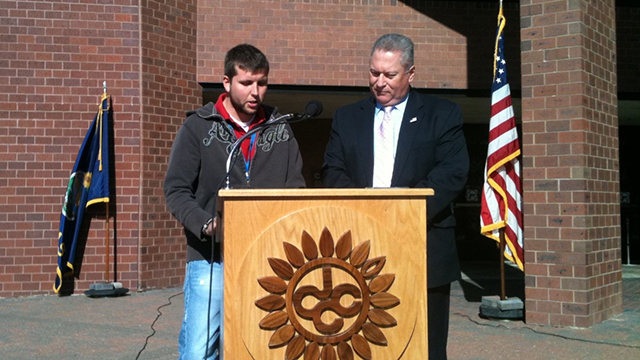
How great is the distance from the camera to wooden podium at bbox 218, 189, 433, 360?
2.80 meters

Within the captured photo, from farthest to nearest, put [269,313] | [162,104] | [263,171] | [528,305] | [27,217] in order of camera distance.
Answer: [162,104] → [27,217] → [528,305] → [263,171] → [269,313]

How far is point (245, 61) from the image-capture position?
3488 millimetres

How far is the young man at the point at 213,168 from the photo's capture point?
3.51m

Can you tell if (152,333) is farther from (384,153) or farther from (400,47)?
(400,47)

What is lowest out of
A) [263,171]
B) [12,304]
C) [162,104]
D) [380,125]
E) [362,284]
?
[12,304]

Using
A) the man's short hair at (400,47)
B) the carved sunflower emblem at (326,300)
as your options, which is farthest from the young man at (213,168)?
the carved sunflower emblem at (326,300)

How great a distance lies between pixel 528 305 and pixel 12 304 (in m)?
6.42

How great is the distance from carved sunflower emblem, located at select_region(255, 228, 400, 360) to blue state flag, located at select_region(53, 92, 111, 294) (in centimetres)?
768

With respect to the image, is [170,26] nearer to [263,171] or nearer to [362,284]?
[263,171]

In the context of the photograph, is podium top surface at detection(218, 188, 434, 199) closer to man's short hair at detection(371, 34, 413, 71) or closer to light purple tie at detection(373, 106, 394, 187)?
light purple tie at detection(373, 106, 394, 187)

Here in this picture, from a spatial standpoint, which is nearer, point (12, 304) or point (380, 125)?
point (380, 125)

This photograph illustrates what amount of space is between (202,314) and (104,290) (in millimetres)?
6776

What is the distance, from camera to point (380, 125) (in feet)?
12.2

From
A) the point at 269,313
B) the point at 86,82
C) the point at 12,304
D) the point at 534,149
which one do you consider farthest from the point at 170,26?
the point at 269,313
